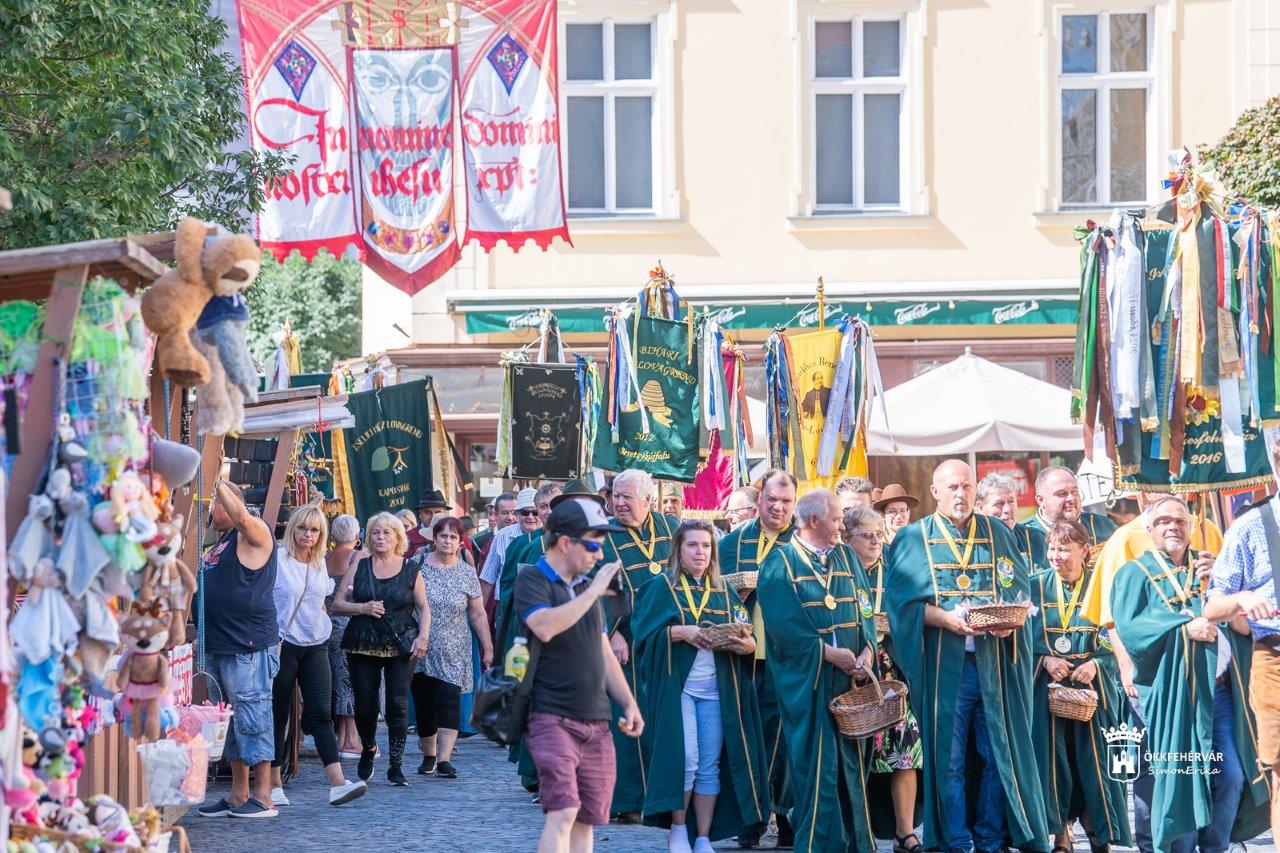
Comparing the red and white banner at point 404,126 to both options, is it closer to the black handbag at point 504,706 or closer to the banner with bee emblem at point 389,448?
the banner with bee emblem at point 389,448

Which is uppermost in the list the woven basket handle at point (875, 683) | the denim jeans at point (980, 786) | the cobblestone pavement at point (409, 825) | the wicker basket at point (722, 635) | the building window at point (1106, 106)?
the building window at point (1106, 106)

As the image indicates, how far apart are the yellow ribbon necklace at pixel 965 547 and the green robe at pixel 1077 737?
0.49m

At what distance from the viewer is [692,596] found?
1041 cm

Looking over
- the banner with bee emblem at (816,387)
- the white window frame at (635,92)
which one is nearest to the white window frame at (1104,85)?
the white window frame at (635,92)

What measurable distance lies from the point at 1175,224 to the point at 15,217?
6776 mm

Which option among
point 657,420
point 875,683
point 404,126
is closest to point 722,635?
point 875,683

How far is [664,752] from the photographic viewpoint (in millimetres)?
10250

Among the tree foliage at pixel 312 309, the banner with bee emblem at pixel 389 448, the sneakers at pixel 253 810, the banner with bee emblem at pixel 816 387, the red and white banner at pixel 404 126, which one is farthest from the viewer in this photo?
the tree foliage at pixel 312 309

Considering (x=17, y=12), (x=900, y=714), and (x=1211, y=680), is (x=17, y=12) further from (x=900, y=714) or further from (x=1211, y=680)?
(x=1211, y=680)

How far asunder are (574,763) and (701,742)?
2.57 meters

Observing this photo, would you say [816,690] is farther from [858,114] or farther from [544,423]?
[858,114]

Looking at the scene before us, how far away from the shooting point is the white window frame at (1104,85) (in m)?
21.8

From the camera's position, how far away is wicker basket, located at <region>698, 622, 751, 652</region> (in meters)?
10.2

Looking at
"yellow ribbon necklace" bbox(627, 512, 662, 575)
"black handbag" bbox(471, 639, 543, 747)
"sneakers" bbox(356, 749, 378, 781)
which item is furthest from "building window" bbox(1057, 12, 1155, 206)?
"black handbag" bbox(471, 639, 543, 747)
